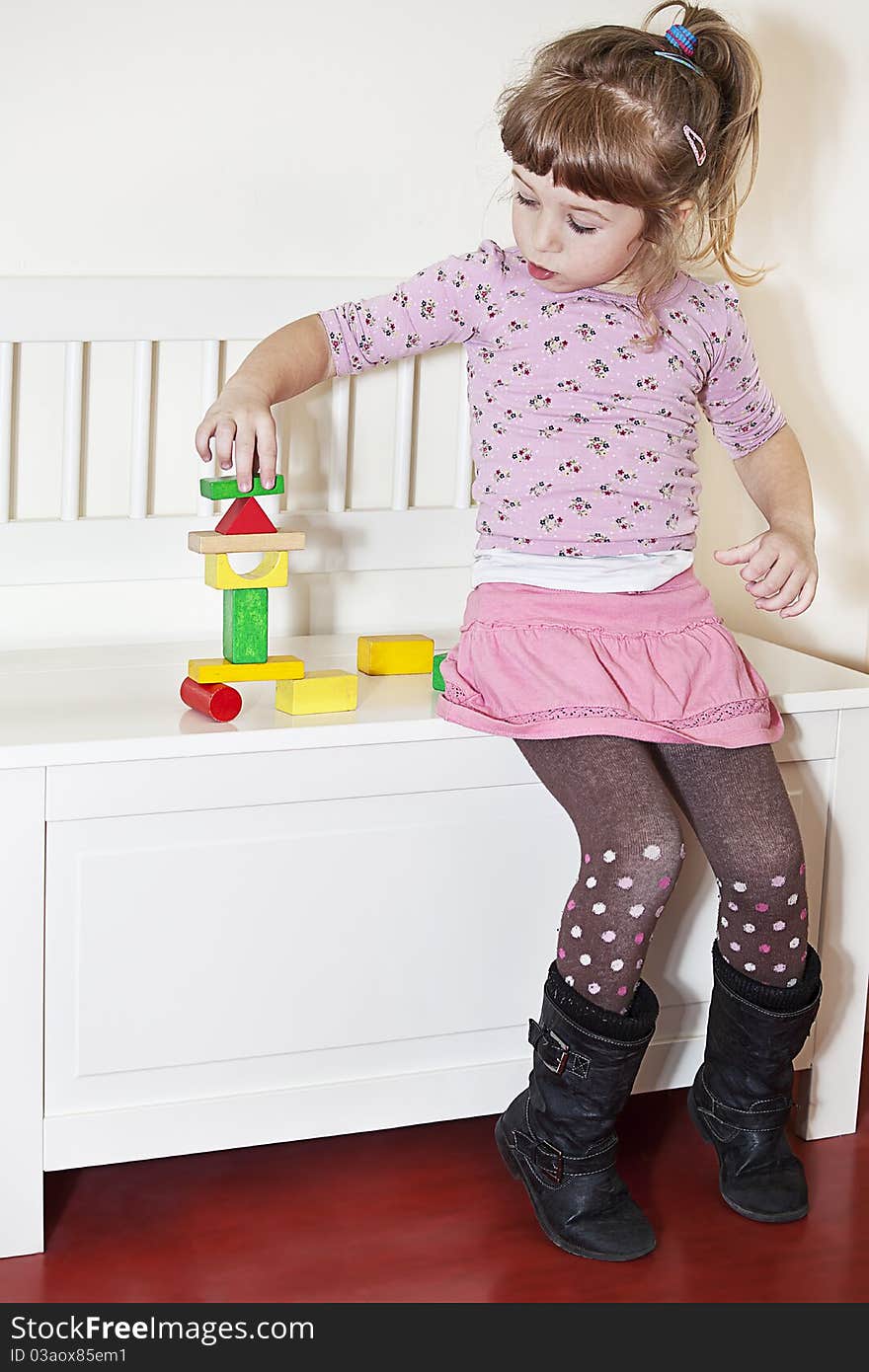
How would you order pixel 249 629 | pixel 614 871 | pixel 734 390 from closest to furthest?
pixel 614 871 → pixel 249 629 → pixel 734 390

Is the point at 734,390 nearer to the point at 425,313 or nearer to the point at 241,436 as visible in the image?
the point at 425,313

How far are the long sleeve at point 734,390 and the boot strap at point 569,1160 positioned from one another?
2.08 ft

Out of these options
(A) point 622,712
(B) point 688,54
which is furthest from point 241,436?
(B) point 688,54

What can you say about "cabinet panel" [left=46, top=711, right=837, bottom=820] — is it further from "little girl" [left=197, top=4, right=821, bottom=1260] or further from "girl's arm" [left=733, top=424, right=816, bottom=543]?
"girl's arm" [left=733, top=424, right=816, bottom=543]

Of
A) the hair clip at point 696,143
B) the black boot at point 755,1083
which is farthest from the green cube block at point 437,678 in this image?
the hair clip at point 696,143

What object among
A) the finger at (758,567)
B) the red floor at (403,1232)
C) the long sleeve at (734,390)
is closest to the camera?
the red floor at (403,1232)

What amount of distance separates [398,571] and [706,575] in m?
0.37

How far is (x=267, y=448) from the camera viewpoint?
129 centimetres

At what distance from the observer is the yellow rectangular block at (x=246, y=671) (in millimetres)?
1312

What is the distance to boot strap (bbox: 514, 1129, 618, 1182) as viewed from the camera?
1.26 m

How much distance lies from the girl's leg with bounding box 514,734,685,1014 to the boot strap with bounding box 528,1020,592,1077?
4 cm

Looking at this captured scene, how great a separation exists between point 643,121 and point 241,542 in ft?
1.50

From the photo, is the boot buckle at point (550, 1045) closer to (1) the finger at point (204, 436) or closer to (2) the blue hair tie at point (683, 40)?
(1) the finger at point (204, 436)
